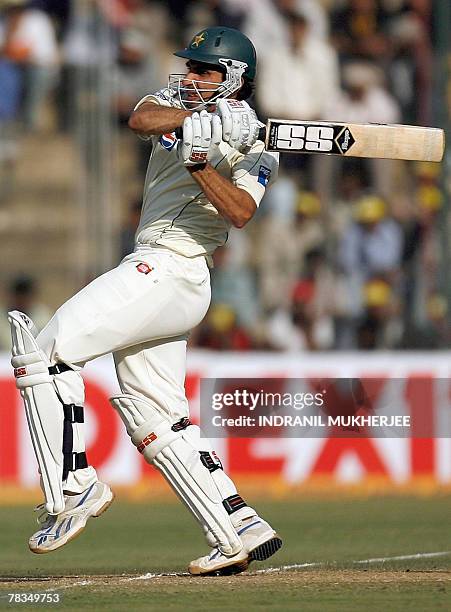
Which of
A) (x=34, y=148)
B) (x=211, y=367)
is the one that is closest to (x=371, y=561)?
(x=211, y=367)

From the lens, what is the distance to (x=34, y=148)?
1221 cm

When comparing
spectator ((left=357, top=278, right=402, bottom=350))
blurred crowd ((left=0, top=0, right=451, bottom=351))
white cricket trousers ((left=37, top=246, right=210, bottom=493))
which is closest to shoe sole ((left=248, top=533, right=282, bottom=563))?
white cricket trousers ((left=37, top=246, right=210, bottom=493))

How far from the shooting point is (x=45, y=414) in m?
4.93

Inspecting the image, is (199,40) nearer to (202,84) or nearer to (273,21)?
(202,84)

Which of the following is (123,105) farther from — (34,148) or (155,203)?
(155,203)

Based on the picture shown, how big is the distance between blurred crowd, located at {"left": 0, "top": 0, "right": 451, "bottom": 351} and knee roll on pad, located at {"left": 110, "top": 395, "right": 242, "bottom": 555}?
16.9 feet

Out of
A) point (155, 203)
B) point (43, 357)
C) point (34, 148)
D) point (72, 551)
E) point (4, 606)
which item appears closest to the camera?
point (4, 606)

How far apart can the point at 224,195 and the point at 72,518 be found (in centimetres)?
135

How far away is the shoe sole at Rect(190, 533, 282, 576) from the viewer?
5277mm

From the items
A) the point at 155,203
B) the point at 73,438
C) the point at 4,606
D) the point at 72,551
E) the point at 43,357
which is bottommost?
the point at 72,551

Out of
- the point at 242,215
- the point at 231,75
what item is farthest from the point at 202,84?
the point at 242,215

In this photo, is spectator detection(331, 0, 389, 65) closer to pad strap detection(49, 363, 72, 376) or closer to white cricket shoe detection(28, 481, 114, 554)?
pad strap detection(49, 363, 72, 376)

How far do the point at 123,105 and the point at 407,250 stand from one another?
277cm

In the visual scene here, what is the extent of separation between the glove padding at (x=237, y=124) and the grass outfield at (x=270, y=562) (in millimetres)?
1661
